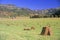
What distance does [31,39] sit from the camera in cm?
1936

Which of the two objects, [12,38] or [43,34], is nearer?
[12,38]

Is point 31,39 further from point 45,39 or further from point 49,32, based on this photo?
point 49,32

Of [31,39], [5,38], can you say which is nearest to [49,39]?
[31,39]

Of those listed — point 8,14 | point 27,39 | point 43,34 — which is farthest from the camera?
point 8,14

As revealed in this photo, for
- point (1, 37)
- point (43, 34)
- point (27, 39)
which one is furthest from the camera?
point (43, 34)

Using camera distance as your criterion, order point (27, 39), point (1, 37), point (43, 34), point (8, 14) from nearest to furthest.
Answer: point (1, 37)
point (27, 39)
point (43, 34)
point (8, 14)

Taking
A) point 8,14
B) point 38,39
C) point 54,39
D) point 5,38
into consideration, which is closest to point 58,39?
point 54,39

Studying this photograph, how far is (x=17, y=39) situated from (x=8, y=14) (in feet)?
287

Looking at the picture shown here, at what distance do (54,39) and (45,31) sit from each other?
3.68 meters

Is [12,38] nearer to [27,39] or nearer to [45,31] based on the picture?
[27,39]

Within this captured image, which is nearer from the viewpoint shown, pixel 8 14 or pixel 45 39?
pixel 45 39

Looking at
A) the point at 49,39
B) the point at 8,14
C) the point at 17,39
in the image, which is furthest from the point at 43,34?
the point at 8,14

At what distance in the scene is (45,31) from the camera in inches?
936

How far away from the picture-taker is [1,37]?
1698cm
